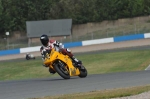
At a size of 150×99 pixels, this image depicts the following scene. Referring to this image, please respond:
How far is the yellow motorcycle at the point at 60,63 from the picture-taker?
1559cm

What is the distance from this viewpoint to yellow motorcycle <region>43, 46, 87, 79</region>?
15.6m

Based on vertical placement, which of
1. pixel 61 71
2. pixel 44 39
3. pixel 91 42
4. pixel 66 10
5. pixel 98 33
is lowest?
pixel 91 42

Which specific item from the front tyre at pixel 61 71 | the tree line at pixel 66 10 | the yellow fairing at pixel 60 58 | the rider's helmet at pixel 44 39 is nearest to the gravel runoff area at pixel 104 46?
the tree line at pixel 66 10

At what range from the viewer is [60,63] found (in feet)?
51.6

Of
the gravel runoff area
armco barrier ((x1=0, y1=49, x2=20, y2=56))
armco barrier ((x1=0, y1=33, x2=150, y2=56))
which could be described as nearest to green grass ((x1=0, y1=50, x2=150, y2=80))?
the gravel runoff area

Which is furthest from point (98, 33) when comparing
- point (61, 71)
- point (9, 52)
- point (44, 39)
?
point (44, 39)

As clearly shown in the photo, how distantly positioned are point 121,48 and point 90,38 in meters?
5.69

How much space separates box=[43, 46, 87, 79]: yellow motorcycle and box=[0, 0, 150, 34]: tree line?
182 feet

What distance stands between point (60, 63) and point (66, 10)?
61.6m

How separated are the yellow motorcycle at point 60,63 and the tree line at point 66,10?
55.5 metres

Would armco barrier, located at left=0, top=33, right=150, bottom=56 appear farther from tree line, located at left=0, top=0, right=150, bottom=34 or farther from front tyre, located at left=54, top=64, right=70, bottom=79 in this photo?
front tyre, located at left=54, top=64, right=70, bottom=79

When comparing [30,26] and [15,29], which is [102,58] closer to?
[30,26]

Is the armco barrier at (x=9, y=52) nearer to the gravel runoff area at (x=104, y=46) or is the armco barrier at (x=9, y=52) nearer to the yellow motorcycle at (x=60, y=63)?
the gravel runoff area at (x=104, y=46)

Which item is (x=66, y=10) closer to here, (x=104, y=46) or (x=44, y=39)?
(x=104, y=46)
